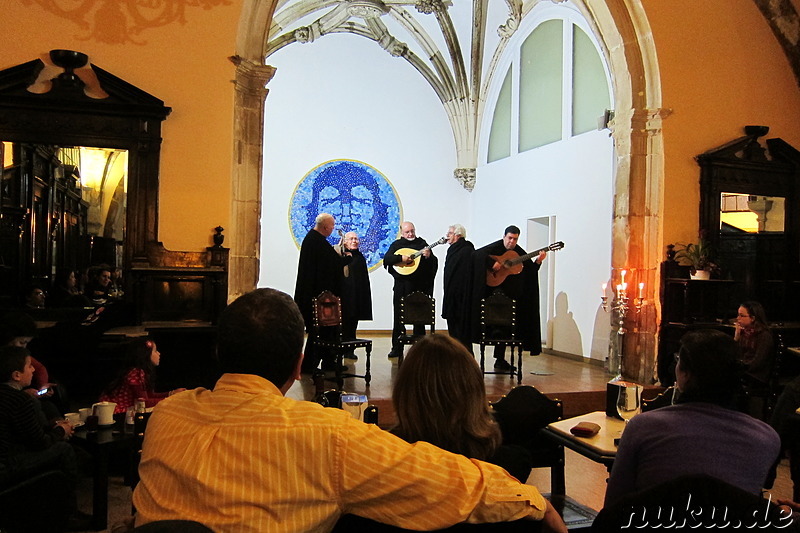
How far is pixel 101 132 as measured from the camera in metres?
5.69

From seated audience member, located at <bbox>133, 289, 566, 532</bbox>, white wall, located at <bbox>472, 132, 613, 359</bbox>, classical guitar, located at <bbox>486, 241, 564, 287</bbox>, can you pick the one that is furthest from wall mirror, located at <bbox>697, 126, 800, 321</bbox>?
seated audience member, located at <bbox>133, 289, 566, 532</bbox>

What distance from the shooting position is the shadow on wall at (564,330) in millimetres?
9562

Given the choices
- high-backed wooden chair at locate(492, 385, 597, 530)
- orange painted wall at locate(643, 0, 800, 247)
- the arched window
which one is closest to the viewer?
high-backed wooden chair at locate(492, 385, 597, 530)

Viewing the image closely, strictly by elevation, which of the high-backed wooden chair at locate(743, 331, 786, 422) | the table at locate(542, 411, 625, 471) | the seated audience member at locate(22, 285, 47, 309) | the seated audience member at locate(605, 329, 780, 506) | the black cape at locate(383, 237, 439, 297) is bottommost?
the high-backed wooden chair at locate(743, 331, 786, 422)

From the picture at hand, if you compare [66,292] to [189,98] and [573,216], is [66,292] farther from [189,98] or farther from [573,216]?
[573,216]

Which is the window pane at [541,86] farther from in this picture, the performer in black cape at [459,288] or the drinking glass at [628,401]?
the drinking glass at [628,401]

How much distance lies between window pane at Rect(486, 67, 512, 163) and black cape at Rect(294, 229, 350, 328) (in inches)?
209

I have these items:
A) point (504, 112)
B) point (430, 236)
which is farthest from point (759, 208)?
point (430, 236)

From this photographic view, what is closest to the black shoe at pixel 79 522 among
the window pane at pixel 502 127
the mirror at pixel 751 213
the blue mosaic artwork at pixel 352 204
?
the mirror at pixel 751 213

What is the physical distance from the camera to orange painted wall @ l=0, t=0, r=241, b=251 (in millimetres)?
5809

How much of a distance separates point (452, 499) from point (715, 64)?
7.91 metres

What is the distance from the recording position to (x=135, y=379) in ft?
14.1

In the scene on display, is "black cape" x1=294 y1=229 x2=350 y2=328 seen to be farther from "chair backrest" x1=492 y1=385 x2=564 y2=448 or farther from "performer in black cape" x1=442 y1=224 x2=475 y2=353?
"chair backrest" x1=492 y1=385 x2=564 y2=448

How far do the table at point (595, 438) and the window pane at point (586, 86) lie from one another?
6.86 metres
